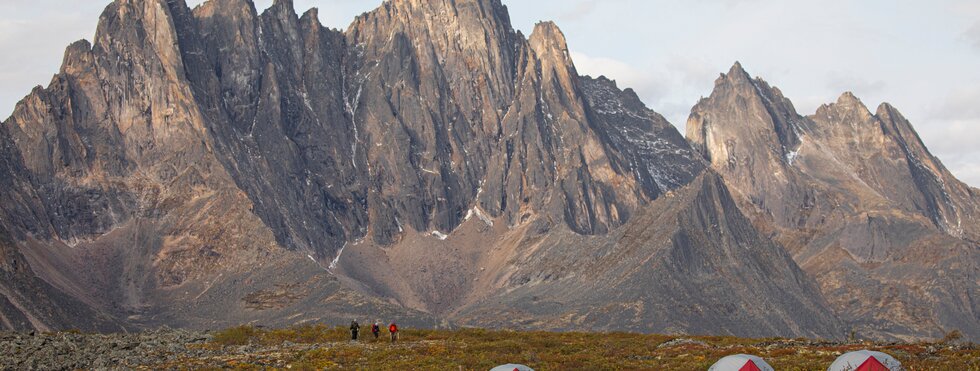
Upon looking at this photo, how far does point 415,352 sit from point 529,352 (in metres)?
9.67

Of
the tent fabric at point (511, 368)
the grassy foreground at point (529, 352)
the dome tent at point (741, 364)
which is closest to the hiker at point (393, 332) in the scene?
the grassy foreground at point (529, 352)

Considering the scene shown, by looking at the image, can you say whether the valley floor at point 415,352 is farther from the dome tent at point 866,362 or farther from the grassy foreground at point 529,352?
the dome tent at point 866,362

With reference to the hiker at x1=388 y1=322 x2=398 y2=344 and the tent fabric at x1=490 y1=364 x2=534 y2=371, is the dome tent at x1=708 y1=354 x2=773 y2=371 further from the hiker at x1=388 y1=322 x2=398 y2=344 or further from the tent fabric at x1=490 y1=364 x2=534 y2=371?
the hiker at x1=388 y1=322 x2=398 y2=344

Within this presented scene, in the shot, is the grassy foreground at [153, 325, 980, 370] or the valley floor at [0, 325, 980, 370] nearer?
the grassy foreground at [153, 325, 980, 370]

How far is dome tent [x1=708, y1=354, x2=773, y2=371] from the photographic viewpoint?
319ft

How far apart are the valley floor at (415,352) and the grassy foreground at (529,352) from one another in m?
0.09

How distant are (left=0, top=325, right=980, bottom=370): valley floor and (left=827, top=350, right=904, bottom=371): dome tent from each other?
7.71 ft

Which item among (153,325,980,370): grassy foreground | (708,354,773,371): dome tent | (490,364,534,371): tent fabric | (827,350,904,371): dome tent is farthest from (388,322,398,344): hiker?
(827,350,904,371): dome tent

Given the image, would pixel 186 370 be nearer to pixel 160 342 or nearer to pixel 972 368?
pixel 160 342

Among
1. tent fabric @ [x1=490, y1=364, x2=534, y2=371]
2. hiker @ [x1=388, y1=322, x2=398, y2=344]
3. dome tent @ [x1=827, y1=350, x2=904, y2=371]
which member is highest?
hiker @ [x1=388, y1=322, x2=398, y2=344]

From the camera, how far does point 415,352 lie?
122 m

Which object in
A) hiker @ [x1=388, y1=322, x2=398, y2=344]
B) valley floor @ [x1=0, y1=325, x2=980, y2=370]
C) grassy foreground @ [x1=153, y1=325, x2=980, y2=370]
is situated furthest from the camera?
hiker @ [x1=388, y1=322, x2=398, y2=344]

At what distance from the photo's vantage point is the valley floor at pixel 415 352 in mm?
110750

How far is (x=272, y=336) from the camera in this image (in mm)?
139875
